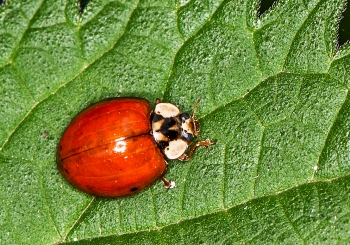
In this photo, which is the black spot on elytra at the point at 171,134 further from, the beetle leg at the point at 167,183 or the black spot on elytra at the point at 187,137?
the beetle leg at the point at 167,183

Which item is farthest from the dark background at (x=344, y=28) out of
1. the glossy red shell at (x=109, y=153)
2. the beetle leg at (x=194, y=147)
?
the glossy red shell at (x=109, y=153)

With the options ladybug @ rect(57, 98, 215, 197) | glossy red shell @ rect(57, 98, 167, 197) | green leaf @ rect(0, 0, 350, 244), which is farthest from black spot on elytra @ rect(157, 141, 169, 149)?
green leaf @ rect(0, 0, 350, 244)

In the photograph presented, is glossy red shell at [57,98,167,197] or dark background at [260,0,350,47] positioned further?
dark background at [260,0,350,47]

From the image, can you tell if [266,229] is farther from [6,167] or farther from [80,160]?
[6,167]

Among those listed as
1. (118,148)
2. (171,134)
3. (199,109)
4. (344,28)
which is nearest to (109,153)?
(118,148)

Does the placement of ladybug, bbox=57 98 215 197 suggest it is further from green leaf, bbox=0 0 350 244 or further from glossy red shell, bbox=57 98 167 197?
green leaf, bbox=0 0 350 244

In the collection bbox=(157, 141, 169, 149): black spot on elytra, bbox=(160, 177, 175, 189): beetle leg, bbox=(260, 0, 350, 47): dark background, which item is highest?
bbox=(260, 0, 350, 47): dark background

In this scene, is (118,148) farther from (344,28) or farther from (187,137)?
(344,28)

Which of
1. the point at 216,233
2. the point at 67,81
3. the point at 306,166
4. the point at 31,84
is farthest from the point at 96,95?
the point at 306,166
